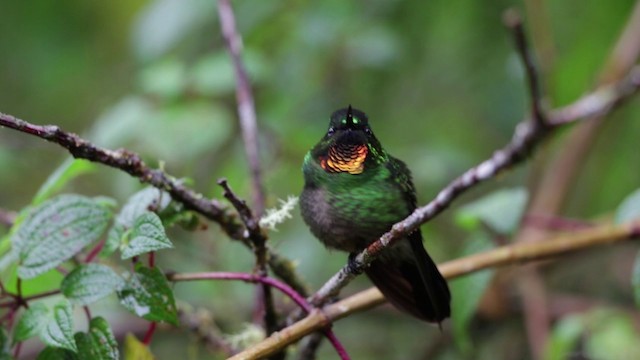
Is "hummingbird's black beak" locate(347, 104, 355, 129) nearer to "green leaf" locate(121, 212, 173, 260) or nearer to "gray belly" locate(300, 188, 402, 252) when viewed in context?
"gray belly" locate(300, 188, 402, 252)

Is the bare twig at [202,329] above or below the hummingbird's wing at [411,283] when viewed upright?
above

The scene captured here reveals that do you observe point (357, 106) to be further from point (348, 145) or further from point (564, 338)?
point (348, 145)

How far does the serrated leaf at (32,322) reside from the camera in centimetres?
125

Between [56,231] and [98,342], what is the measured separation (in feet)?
0.70

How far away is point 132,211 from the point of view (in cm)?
135

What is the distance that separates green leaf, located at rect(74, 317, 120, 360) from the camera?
4.11 feet

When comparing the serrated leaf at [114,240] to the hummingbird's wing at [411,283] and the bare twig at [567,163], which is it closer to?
the hummingbird's wing at [411,283]

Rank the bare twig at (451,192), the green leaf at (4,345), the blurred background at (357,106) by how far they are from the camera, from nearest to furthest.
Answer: the bare twig at (451,192) → the green leaf at (4,345) → the blurred background at (357,106)

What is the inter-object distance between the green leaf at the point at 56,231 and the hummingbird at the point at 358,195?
14.4 inches

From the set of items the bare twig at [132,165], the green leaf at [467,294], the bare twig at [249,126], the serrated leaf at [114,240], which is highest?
the bare twig at [249,126]

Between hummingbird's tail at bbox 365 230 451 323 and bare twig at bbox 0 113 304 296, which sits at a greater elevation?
bare twig at bbox 0 113 304 296

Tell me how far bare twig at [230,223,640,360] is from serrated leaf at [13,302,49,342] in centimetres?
31

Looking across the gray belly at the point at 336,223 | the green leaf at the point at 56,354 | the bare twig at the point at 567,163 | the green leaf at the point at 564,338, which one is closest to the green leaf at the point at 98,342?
the green leaf at the point at 56,354

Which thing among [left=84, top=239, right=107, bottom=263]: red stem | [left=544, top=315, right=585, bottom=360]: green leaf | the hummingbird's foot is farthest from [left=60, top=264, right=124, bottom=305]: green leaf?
[left=544, top=315, right=585, bottom=360]: green leaf
